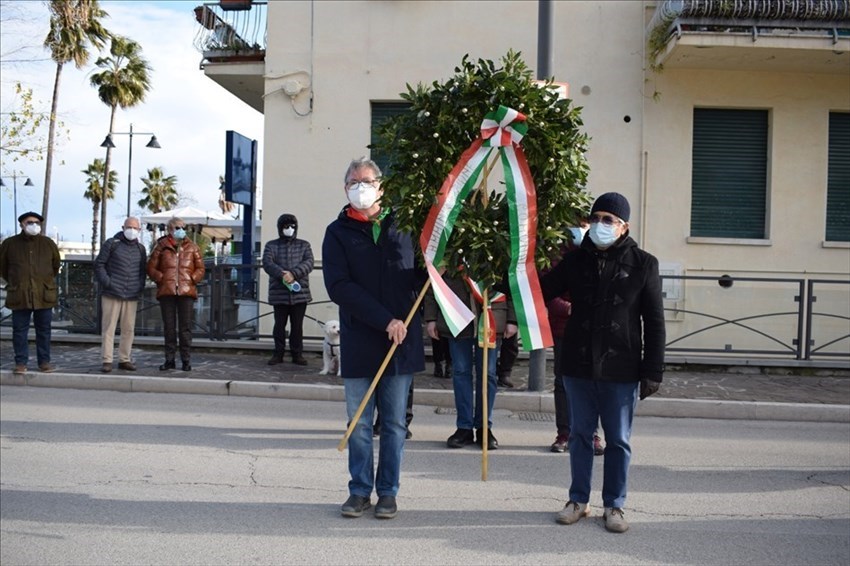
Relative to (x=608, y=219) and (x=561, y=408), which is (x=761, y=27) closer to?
(x=561, y=408)

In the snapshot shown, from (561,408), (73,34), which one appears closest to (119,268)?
(561,408)

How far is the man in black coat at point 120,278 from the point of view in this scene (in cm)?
1128

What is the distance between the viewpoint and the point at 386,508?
5.50 meters

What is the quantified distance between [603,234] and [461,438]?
3.01 meters

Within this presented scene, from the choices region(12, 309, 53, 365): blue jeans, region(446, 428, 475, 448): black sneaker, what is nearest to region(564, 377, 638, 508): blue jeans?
region(446, 428, 475, 448): black sneaker

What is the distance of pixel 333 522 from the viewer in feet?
17.9

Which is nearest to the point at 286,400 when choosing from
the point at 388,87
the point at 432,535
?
the point at 432,535

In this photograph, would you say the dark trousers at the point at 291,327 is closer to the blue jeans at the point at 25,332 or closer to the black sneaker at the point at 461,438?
the blue jeans at the point at 25,332

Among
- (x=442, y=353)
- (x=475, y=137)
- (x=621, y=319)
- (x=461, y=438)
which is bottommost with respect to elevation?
(x=461, y=438)

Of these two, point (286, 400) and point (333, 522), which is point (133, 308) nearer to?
point (286, 400)

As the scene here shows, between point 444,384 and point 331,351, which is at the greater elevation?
point 331,351

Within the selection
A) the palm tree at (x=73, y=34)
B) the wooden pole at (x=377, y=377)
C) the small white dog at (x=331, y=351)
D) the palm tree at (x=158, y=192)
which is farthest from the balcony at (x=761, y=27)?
the palm tree at (x=158, y=192)

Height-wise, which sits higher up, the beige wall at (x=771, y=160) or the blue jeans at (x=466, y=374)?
the beige wall at (x=771, y=160)

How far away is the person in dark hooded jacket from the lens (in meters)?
11.8
